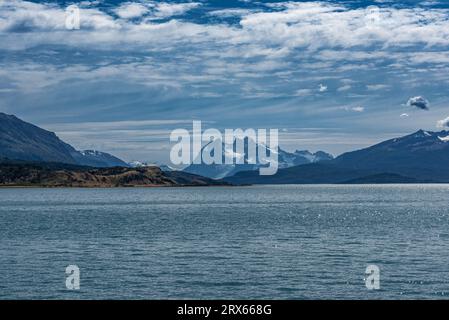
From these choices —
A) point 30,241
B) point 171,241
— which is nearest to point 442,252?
point 171,241

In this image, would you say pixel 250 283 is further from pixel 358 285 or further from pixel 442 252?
pixel 442 252

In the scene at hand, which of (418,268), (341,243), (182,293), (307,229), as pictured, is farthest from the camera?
(307,229)

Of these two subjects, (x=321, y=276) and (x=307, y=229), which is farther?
(x=307, y=229)

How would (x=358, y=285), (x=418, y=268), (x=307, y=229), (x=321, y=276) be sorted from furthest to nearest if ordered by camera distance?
1. (x=307, y=229)
2. (x=418, y=268)
3. (x=321, y=276)
4. (x=358, y=285)

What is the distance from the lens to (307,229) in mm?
134250

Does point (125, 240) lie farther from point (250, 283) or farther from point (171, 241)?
point (250, 283)

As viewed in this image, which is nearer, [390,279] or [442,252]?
[390,279]

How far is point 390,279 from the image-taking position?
6462 centimetres

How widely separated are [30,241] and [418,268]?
72.8 metres

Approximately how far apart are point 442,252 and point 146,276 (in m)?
48.7
